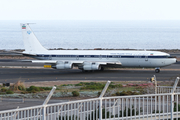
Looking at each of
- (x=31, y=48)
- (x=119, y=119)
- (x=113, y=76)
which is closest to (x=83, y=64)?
(x=113, y=76)

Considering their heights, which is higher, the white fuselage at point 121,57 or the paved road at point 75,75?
the white fuselage at point 121,57

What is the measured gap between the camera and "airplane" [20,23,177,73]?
4431 cm

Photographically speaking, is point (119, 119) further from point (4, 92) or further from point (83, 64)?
point (83, 64)

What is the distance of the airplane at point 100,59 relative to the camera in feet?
145

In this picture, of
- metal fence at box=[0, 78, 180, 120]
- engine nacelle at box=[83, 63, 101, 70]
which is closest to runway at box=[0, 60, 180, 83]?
engine nacelle at box=[83, 63, 101, 70]

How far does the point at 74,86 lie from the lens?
3434cm

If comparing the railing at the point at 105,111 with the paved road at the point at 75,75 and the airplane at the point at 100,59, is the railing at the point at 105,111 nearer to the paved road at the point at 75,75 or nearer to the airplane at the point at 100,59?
the paved road at the point at 75,75

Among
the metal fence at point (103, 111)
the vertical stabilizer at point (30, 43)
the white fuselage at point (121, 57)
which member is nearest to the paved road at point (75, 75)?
the white fuselage at point (121, 57)

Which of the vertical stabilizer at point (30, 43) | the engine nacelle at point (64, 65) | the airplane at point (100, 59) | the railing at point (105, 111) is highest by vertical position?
the vertical stabilizer at point (30, 43)

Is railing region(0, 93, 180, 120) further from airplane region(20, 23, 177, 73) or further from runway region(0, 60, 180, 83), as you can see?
airplane region(20, 23, 177, 73)

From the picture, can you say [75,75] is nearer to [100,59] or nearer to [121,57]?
[100,59]

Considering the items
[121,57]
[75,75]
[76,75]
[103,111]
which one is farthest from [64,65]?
[103,111]

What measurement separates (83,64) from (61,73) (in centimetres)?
330

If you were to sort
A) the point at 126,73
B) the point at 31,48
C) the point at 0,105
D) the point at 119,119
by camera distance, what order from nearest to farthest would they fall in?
1. the point at 119,119
2. the point at 0,105
3. the point at 126,73
4. the point at 31,48
